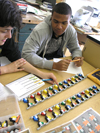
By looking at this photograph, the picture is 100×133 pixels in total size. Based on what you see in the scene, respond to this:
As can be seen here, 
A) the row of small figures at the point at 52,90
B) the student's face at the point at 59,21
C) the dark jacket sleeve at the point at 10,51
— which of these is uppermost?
the student's face at the point at 59,21

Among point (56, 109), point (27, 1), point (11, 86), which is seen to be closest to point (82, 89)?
point (56, 109)

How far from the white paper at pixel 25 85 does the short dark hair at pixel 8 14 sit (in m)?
0.34

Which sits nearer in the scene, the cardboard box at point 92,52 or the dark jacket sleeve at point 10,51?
the dark jacket sleeve at point 10,51

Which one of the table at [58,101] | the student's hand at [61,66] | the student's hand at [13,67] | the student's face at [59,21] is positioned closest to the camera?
the table at [58,101]

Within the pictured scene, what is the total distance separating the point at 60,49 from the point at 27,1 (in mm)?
1789

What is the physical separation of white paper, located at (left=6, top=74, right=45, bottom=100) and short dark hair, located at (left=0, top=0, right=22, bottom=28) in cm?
34

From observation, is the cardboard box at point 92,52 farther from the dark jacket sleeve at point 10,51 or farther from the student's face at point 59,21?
the dark jacket sleeve at point 10,51

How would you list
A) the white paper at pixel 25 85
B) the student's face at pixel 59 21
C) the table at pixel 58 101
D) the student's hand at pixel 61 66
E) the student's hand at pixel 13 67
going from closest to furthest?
1. the table at pixel 58 101
2. the white paper at pixel 25 85
3. the student's hand at pixel 13 67
4. the student's hand at pixel 61 66
5. the student's face at pixel 59 21

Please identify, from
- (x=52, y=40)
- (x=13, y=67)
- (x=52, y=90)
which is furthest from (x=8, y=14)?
(x=52, y=40)

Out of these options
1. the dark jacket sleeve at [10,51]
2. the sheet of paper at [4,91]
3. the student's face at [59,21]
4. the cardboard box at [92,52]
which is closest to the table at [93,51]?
the cardboard box at [92,52]

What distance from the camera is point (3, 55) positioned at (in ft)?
3.37

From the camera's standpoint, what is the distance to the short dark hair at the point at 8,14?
1.96 feet

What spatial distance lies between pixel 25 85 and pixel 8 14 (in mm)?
410

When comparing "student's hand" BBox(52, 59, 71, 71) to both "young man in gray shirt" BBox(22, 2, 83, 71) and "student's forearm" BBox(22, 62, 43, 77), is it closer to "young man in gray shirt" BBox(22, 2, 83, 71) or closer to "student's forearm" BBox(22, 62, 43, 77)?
"young man in gray shirt" BBox(22, 2, 83, 71)
